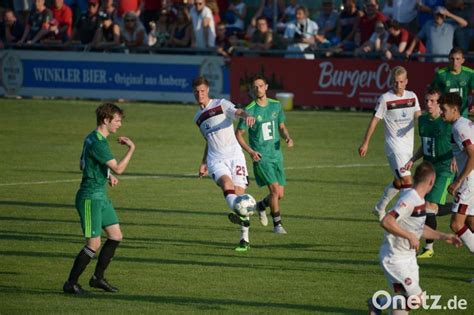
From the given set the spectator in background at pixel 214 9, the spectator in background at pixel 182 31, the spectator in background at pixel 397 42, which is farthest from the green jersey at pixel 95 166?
the spectator in background at pixel 214 9

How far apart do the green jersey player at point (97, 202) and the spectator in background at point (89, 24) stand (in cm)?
2284

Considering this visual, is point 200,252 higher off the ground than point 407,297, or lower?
lower

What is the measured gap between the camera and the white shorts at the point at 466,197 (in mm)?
13070

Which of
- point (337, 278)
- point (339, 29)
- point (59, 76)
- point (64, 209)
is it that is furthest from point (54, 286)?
point (59, 76)

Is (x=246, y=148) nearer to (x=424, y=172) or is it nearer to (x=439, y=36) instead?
(x=424, y=172)

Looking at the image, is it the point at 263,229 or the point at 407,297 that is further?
the point at 263,229

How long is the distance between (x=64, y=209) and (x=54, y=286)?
5.66 m

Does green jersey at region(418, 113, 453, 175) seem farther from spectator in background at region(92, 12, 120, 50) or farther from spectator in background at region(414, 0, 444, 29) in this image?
spectator in background at region(92, 12, 120, 50)

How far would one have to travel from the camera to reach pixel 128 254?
1438cm

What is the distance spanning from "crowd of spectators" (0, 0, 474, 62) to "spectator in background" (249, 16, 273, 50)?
3 cm

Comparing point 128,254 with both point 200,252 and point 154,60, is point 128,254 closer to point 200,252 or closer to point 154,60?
point 200,252

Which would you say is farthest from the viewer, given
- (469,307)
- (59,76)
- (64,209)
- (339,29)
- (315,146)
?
(59,76)

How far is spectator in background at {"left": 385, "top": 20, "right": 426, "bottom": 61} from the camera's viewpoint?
29.9 metres

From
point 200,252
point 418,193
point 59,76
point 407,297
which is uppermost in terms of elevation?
point 418,193
